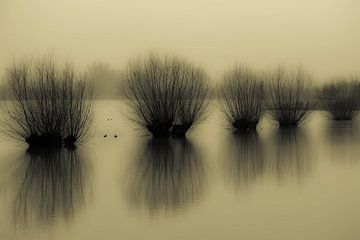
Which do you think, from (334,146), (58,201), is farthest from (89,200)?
(334,146)

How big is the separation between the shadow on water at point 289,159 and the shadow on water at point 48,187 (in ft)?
17.7

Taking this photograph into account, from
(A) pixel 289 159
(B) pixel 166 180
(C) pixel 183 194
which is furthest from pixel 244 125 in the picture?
(C) pixel 183 194

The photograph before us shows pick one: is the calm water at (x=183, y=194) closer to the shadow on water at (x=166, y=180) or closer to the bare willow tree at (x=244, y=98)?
the shadow on water at (x=166, y=180)

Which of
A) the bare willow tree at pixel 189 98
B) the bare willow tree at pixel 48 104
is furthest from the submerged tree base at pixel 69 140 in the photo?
the bare willow tree at pixel 189 98

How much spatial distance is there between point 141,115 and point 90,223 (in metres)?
21.0

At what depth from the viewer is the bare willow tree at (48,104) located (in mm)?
24703

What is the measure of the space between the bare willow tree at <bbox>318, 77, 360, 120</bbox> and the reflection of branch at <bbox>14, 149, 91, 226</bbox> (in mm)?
34389

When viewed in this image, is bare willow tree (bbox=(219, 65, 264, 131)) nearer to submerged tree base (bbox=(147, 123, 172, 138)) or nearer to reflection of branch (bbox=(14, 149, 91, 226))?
submerged tree base (bbox=(147, 123, 172, 138))

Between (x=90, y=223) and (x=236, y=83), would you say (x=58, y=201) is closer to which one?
(x=90, y=223)

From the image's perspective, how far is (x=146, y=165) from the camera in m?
19.0

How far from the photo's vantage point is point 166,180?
15383mm

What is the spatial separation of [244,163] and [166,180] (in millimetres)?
4230

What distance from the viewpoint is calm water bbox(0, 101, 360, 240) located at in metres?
10.0

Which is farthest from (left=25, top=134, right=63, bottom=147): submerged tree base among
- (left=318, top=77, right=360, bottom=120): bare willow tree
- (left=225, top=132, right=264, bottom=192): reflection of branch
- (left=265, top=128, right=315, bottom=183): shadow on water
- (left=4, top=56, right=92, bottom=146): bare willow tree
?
(left=318, top=77, right=360, bottom=120): bare willow tree
